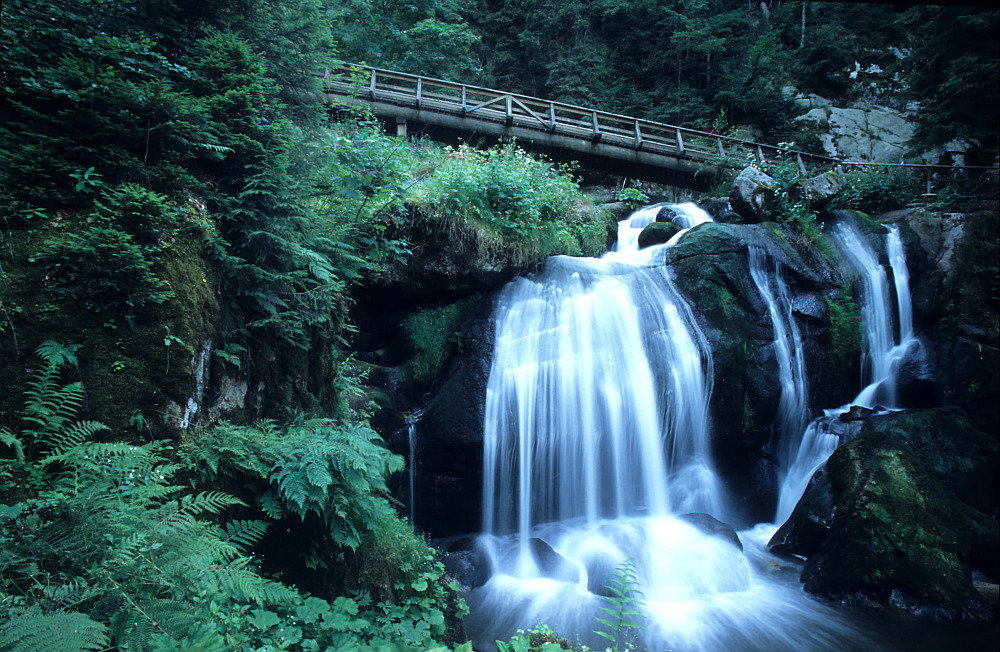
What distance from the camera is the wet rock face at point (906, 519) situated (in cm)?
551

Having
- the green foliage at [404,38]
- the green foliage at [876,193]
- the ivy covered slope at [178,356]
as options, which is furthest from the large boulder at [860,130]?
the ivy covered slope at [178,356]

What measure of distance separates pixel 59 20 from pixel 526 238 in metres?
6.29

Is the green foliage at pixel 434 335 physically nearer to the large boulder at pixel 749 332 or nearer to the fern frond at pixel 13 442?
the large boulder at pixel 749 332

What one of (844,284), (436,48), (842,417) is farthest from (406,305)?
(436,48)

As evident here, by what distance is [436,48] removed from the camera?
59.6ft

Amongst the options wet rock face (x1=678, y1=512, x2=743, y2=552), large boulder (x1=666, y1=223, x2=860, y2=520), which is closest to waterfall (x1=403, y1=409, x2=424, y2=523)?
wet rock face (x1=678, y1=512, x2=743, y2=552)

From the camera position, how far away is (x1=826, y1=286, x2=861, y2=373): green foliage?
29.7 feet

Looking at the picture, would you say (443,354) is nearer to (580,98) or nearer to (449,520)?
A: (449,520)

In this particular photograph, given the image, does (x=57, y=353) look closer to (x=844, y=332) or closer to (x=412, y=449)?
(x=412, y=449)

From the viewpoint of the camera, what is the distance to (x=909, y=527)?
19.0ft

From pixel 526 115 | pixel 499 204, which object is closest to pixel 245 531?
pixel 499 204

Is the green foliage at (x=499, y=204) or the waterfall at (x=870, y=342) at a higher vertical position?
the green foliage at (x=499, y=204)

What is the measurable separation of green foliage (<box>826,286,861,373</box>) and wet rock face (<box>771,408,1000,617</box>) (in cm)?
172

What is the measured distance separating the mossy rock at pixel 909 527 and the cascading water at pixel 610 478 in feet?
2.15
